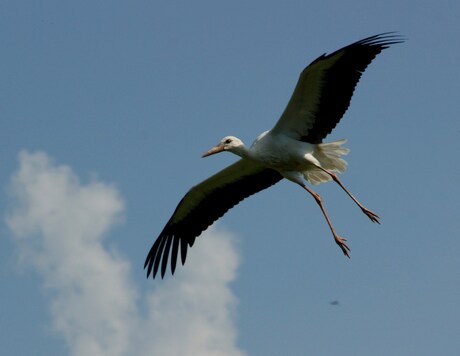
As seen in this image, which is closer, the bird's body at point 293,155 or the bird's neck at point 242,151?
the bird's body at point 293,155

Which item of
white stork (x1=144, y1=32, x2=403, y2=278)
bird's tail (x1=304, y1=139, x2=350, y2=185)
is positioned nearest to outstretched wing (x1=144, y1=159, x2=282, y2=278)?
white stork (x1=144, y1=32, x2=403, y2=278)

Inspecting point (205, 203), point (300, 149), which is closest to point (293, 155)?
point (300, 149)

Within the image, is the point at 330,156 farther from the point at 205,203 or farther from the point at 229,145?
the point at 205,203

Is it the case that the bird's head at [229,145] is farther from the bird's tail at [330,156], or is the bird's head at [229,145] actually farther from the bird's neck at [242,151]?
the bird's tail at [330,156]

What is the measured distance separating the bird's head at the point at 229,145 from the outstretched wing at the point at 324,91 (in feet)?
1.65

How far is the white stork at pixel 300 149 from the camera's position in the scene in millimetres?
11781

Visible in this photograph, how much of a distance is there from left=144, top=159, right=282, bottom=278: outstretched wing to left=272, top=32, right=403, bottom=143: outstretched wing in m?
1.00

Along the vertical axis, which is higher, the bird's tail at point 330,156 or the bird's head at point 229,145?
the bird's head at point 229,145

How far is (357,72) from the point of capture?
11828 mm

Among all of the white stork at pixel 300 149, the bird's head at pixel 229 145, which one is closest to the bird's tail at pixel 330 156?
the white stork at pixel 300 149

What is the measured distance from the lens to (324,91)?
12.0m

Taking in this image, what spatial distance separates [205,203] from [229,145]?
1.40 m

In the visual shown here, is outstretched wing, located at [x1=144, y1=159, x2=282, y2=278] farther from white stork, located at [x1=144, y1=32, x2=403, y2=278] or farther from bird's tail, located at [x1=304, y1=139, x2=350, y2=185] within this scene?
bird's tail, located at [x1=304, y1=139, x2=350, y2=185]

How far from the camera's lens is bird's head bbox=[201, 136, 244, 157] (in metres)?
12.6
